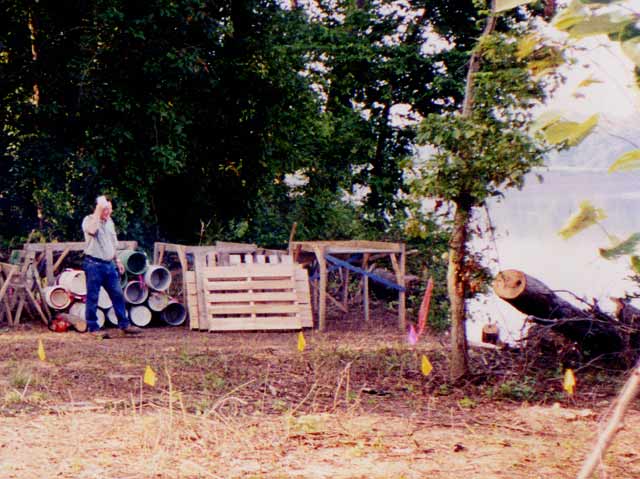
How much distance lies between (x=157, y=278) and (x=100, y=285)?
1932 millimetres

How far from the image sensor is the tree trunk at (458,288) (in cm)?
768

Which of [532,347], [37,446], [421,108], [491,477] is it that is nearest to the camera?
[491,477]

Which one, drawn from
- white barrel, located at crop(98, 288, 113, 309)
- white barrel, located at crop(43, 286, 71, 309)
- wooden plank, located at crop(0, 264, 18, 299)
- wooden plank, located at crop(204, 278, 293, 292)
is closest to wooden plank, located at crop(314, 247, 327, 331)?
wooden plank, located at crop(204, 278, 293, 292)

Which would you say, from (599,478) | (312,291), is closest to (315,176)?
(312,291)

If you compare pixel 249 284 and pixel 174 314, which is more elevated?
pixel 249 284

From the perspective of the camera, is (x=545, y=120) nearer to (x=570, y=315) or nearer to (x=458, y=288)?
(x=458, y=288)

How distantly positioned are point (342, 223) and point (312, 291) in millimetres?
5471

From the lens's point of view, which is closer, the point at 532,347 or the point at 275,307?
the point at 532,347

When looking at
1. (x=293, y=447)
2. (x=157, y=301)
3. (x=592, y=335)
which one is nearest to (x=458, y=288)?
(x=592, y=335)

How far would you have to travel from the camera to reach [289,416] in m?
5.49

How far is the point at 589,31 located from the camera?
0.93m

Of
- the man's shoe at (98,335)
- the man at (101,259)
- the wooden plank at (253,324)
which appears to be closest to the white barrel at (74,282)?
the man's shoe at (98,335)

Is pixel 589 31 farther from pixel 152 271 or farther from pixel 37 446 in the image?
pixel 152 271

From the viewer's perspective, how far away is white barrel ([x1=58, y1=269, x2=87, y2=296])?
12672mm
